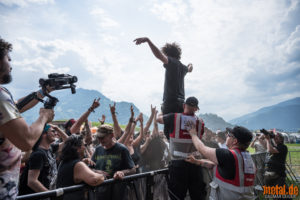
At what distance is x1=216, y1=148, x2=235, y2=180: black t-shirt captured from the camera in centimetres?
289

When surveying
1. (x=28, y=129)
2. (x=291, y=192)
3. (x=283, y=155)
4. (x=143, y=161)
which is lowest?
(x=291, y=192)

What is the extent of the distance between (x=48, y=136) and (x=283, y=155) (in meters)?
7.26

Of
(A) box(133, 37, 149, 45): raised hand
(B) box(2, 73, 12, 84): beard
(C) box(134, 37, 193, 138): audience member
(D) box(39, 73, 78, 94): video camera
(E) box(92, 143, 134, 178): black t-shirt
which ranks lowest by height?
(E) box(92, 143, 134, 178): black t-shirt

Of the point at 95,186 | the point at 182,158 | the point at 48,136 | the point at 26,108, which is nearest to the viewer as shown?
the point at 26,108

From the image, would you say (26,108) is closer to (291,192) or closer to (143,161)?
(143,161)

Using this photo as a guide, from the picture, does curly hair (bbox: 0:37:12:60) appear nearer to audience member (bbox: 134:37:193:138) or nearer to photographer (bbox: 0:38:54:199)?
photographer (bbox: 0:38:54:199)

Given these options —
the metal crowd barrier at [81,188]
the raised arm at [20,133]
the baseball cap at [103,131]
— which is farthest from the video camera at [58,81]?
the baseball cap at [103,131]

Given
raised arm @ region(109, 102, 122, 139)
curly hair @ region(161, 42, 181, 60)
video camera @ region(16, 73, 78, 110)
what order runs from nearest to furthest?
video camera @ region(16, 73, 78, 110) < curly hair @ region(161, 42, 181, 60) < raised arm @ region(109, 102, 122, 139)

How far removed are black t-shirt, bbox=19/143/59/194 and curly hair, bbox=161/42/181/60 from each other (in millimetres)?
3079

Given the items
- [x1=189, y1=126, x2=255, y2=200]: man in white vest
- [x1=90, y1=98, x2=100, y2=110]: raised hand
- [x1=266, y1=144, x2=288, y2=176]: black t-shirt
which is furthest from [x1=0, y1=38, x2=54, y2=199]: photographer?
[x1=266, y1=144, x2=288, y2=176]: black t-shirt

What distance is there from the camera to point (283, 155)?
21.4ft

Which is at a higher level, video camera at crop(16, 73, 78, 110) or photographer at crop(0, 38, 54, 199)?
video camera at crop(16, 73, 78, 110)

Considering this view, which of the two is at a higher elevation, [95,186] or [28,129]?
[28,129]

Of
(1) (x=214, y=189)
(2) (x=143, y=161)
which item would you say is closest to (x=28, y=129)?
(1) (x=214, y=189)
